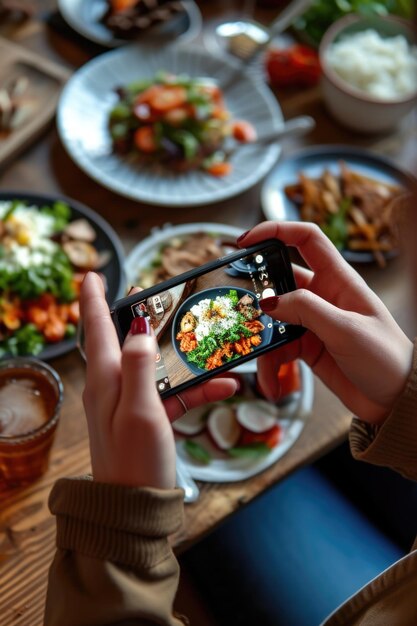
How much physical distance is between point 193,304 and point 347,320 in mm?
227

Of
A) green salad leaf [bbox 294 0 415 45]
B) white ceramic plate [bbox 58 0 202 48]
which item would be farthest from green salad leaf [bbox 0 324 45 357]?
green salad leaf [bbox 294 0 415 45]

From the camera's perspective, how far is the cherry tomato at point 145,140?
5.40 feet

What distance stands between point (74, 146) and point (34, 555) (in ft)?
3.17

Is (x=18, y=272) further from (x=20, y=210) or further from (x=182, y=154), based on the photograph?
(x=182, y=154)

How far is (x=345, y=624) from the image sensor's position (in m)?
0.94

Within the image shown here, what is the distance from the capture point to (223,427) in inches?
47.3

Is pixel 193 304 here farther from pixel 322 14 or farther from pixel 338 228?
pixel 322 14

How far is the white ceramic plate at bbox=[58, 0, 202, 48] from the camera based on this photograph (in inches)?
73.4

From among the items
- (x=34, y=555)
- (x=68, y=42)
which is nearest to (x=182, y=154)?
(x=68, y=42)

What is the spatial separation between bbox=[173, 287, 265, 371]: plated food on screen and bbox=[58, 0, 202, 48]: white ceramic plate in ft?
3.85

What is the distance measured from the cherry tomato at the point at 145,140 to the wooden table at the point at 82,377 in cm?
16

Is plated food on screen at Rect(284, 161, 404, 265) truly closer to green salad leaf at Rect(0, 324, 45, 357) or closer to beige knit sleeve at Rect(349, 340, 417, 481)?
beige knit sleeve at Rect(349, 340, 417, 481)

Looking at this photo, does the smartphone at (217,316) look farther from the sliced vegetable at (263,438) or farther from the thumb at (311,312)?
the sliced vegetable at (263,438)

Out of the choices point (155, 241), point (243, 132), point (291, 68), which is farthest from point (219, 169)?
point (291, 68)
